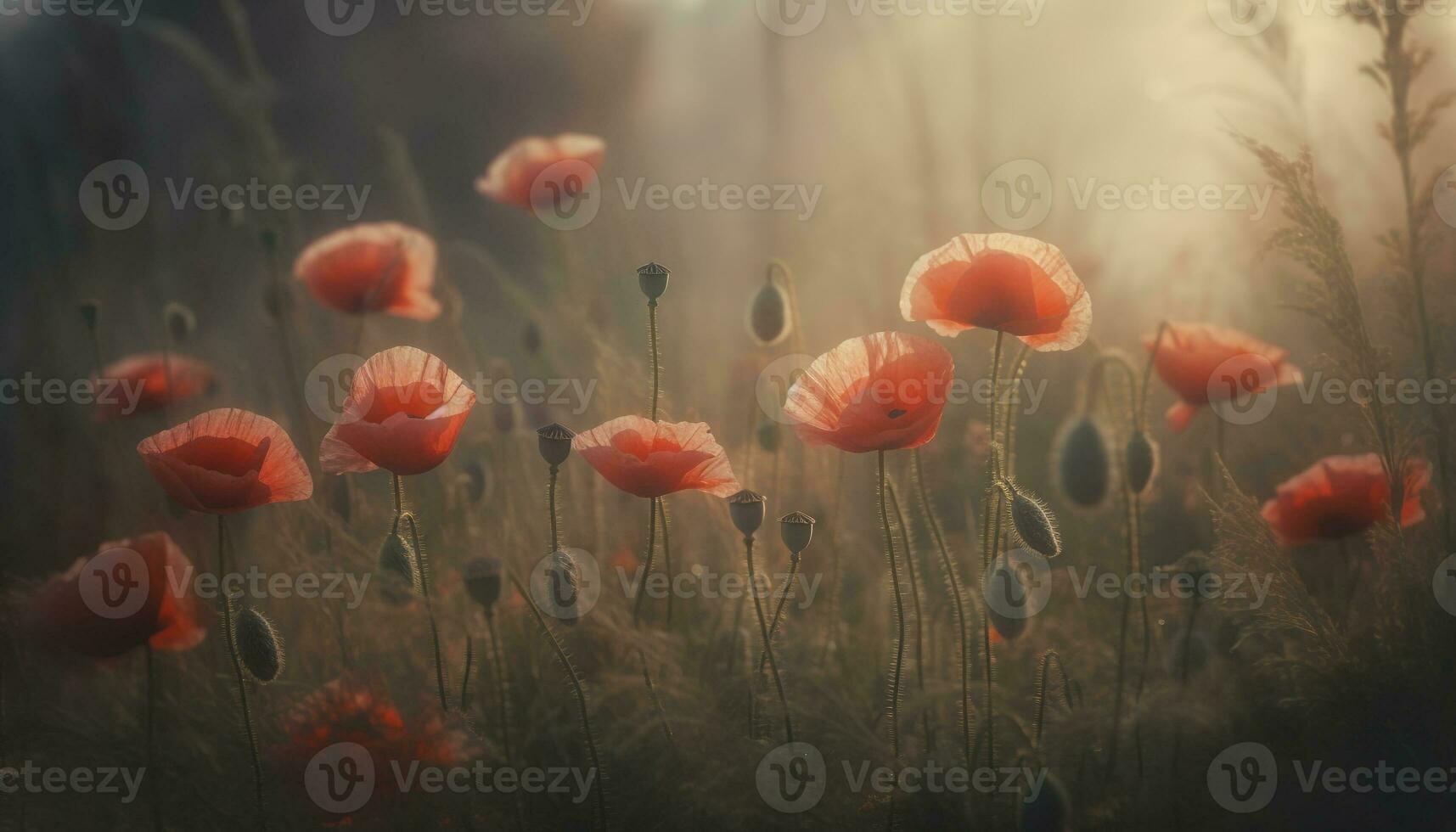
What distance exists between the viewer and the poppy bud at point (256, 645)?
1.43 meters

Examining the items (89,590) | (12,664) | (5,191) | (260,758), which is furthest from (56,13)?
(260,758)

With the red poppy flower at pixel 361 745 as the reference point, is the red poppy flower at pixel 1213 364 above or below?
above

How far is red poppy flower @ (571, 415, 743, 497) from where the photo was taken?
1485mm

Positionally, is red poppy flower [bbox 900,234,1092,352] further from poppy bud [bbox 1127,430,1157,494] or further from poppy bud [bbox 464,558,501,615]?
poppy bud [bbox 464,558,501,615]

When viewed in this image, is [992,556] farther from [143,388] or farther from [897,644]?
[143,388]

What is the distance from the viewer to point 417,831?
4.83 ft

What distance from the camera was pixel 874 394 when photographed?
1.40 meters

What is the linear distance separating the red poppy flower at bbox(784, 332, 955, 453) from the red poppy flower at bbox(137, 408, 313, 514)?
752 millimetres

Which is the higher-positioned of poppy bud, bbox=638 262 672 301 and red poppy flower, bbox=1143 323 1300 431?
poppy bud, bbox=638 262 672 301

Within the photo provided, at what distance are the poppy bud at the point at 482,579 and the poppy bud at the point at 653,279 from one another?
19.3 inches

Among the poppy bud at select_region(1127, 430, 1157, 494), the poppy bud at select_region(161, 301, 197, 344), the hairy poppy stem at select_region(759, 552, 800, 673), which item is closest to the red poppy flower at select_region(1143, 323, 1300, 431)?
the poppy bud at select_region(1127, 430, 1157, 494)

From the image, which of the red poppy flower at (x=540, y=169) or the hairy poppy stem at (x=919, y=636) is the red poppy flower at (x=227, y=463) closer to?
the hairy poppy stem at (x=919, y=636)

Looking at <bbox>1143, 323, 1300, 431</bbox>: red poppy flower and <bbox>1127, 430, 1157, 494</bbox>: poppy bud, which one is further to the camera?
<bbox>1143, 323, 1300, 431</bbox>: red poppy flower

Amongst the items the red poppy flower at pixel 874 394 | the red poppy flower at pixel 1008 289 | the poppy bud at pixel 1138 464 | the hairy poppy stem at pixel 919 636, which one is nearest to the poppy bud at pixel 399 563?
the red poppy flower at pixel 874 394
